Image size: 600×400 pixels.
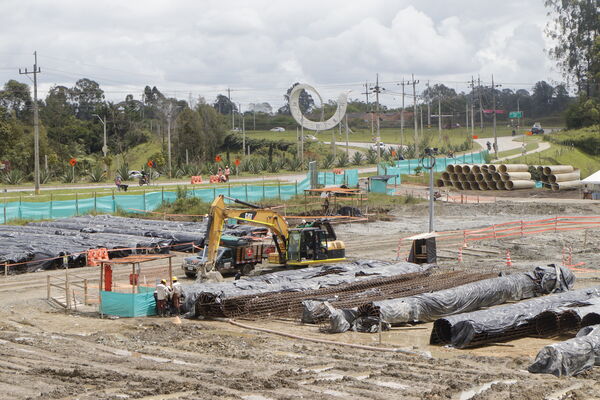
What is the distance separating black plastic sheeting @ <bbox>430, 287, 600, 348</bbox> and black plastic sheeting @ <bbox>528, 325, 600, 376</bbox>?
294 centimetres

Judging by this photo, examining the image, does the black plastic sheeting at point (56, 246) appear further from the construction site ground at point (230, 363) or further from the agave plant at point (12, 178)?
the agave plant at point (12, 178)

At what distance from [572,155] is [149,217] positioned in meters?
57.9

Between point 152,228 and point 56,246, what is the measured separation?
24.6ft

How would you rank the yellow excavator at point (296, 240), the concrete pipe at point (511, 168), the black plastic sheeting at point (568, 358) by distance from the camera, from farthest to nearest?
the concrete pipe at point (511, 168) < the yellow excavator at point (296, 240) < the black plastic sheeting at point (568, 358)

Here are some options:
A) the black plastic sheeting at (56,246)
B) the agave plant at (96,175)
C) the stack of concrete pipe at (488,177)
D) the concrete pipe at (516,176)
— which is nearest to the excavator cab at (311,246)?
the black plastic sheeting at (56,246)

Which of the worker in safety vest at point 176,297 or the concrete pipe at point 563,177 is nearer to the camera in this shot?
the worker in safety vest at point 176,297

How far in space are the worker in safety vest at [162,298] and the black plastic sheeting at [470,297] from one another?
6164 millimetres

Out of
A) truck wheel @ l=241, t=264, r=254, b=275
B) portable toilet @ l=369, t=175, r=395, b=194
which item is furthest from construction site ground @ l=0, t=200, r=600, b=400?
portable toilet @ l=369, t=175, r=395, b=194

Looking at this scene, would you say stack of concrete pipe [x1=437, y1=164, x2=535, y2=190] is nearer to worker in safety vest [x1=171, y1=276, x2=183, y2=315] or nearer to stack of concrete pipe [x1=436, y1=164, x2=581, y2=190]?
stack of concrete pipe [x1=436, y1=164, x2=581, y2=190]

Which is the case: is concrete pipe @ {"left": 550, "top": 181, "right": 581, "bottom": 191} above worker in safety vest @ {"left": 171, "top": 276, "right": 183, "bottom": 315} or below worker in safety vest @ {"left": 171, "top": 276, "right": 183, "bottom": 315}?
above

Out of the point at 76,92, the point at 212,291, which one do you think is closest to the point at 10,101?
the point at 76,92

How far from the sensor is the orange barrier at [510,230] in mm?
42281

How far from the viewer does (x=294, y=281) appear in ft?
91.4

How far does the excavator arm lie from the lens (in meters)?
28.3
